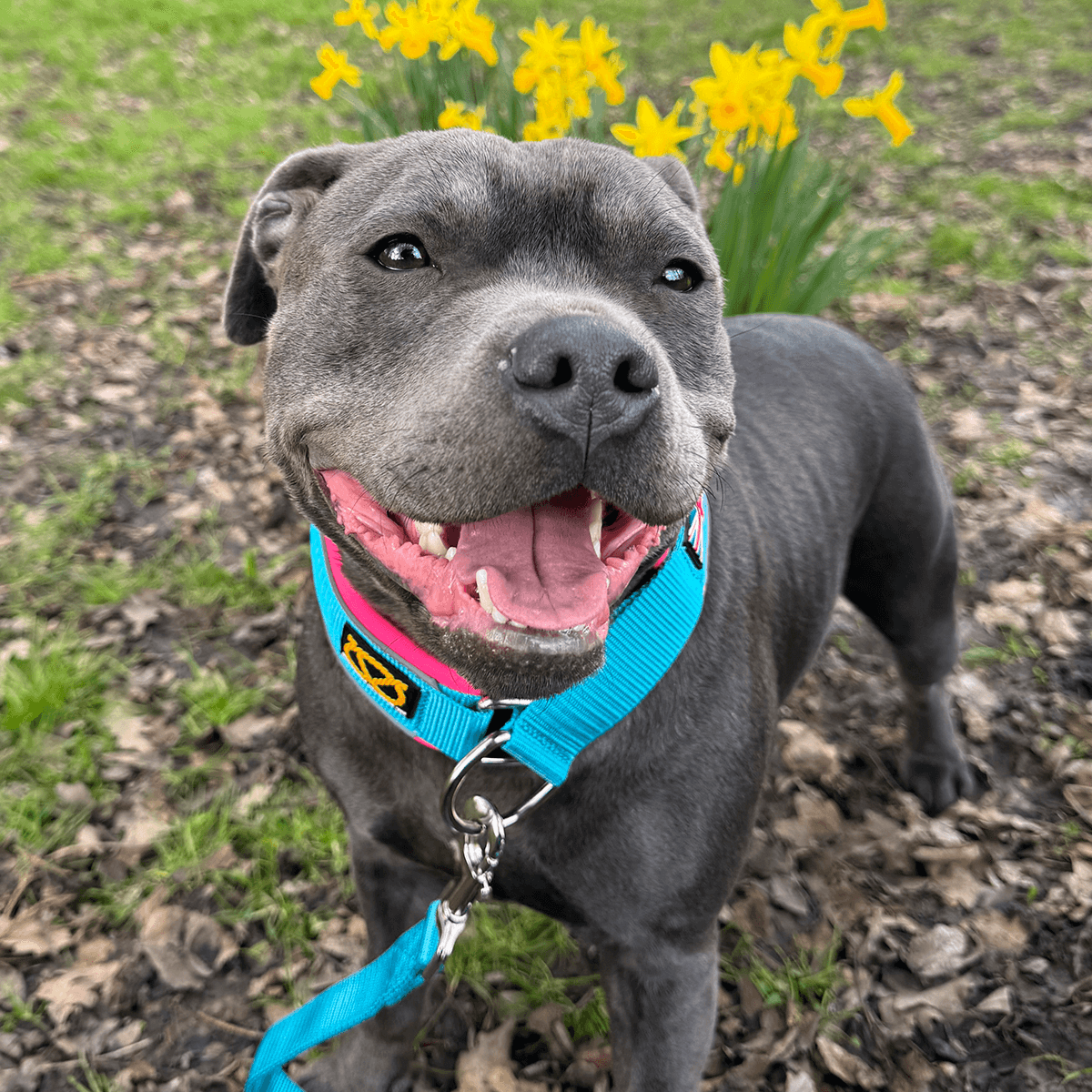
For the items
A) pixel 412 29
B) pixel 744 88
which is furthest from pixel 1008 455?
pixel 412 29

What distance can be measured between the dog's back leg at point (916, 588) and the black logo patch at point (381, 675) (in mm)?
1748

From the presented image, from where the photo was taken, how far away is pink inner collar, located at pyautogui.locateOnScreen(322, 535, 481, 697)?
5.65ft

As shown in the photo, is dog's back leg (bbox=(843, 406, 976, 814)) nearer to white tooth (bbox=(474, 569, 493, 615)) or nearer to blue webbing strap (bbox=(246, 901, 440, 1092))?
white tooth (bbox=(474, 569, 493, 615))

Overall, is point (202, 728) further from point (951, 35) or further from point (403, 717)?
point (951, 35)

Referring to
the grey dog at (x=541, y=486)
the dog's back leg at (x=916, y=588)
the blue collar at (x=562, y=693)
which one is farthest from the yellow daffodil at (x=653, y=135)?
the blue collar at (x=562, y=693)

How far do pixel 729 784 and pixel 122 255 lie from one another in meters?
5.72

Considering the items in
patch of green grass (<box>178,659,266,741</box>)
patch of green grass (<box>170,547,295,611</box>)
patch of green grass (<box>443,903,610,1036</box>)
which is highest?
patch of green grass (<box>170,547,295,611</box>)

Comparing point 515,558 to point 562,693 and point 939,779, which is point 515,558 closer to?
point 562,693

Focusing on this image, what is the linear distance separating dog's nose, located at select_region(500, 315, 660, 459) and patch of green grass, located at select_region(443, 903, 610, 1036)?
1756mm

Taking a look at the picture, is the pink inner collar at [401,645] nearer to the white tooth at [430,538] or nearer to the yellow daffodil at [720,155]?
the white tooth at [430,538]

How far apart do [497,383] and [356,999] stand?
1.24 m

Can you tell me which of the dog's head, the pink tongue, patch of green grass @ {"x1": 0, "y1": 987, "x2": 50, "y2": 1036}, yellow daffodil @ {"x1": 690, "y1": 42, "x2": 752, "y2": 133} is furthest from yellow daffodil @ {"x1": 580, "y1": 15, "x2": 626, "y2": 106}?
patch of green grass @ {"x1": 0, "y1": 987, "x2": 50, "y2": 1036}

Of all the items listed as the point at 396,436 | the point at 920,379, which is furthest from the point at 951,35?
the point at 396,436

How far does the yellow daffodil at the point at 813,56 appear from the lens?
3057mm
